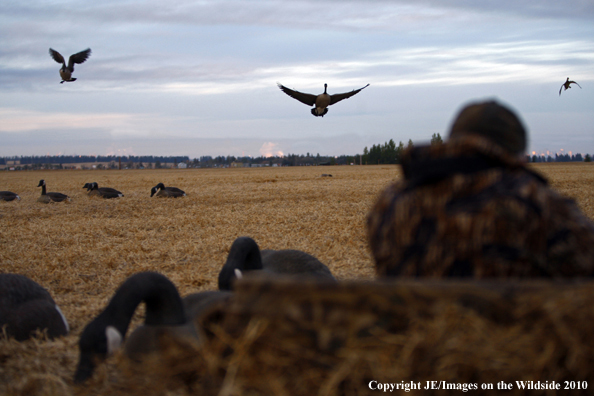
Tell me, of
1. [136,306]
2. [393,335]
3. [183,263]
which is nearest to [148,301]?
[136,306]

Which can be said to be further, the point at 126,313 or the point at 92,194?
the point at 92,194

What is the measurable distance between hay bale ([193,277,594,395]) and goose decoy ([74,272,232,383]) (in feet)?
3.58

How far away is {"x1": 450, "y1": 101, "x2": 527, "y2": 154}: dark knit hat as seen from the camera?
1.97 meters

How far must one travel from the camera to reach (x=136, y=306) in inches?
119

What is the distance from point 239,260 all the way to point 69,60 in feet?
59.3

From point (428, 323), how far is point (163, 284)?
2.06 m

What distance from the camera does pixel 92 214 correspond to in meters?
13.5

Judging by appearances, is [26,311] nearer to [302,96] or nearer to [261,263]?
[261,263]

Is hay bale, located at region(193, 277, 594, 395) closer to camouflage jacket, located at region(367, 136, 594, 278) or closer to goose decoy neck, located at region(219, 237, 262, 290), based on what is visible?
camouflage jacket, located at region(367, 136, 594, 278)

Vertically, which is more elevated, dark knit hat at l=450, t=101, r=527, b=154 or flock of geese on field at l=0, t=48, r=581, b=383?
dark knit hat at l=450, t=101, r=527, b=154

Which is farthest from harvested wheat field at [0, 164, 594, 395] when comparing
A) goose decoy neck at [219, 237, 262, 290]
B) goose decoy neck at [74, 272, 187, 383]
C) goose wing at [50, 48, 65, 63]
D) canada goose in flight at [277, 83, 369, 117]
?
goose wing at [50, 48, 65, 63]

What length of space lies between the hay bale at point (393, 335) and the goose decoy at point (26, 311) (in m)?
3.08

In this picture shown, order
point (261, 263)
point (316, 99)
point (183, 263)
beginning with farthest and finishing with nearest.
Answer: point (316, 99)
point (183, 263)
point (261, 263)

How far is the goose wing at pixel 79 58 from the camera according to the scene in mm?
18719
